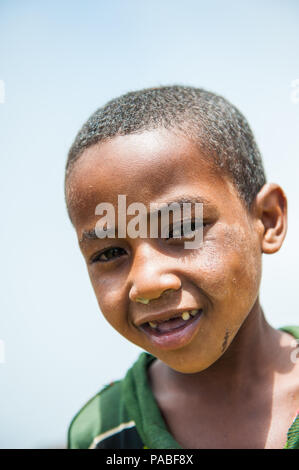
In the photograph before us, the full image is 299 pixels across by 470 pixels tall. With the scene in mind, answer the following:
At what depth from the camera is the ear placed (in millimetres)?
1796

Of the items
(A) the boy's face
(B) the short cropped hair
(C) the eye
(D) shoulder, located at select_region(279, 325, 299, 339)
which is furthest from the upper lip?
(D) shoulder, located at select_region(279, 325, 299, 339)

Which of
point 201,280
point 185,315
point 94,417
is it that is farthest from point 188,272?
point 94,417

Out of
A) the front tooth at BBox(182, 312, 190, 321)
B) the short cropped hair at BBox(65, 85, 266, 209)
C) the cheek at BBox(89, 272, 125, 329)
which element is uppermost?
the short cropped hair at BBox(65, 85, 266, 209)

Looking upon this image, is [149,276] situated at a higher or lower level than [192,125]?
lower

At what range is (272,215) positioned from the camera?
1849 mm

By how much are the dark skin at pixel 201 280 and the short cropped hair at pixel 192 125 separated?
51 millimetres

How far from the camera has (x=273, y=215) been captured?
185 centimetres

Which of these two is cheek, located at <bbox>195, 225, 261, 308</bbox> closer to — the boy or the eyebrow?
the boy

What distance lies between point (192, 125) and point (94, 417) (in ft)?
4.40

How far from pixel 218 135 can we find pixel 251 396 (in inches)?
39.6

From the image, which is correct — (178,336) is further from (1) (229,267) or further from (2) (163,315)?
(1) (229,267)

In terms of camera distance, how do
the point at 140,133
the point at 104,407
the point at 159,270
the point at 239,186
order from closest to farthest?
1. the point at 159,270
2. the point at 140,133
3. the point at 239,186
4. the point at 104,407
